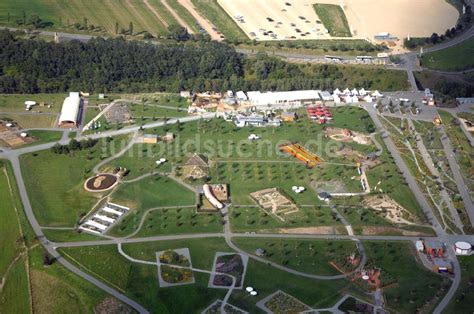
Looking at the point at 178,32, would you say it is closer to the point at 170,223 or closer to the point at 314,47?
the point at 314,47

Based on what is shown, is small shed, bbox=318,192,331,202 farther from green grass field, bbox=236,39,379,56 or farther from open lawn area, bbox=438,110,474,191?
green grass field, bbox=236,39,379,56

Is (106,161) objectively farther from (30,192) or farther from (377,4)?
(377,4)

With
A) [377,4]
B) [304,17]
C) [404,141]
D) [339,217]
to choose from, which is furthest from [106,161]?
[377,4]

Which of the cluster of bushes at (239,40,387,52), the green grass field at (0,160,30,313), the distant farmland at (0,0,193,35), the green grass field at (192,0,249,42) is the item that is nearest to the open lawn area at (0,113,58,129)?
the green grass field at (0,160,30,313)

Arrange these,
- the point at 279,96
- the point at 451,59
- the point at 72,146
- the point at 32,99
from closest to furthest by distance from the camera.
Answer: the point at 72,146
the point at 32,99
the point at 279,96
the point at 451,59

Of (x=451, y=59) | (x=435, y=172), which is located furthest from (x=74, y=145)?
(x=451, y=59)
